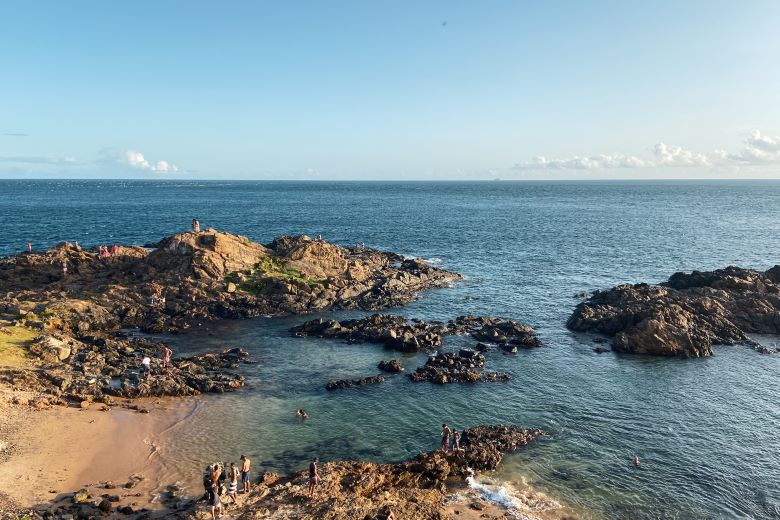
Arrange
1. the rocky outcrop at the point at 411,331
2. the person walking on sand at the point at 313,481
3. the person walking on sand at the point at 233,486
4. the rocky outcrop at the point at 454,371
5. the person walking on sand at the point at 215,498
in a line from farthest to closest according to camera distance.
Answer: the rocky outcrop at the point at 411,331 → the rocky outcrop at the point at 454,371 → the person walking on sand at the point at 313,481 → the person walking on sand at the point at 233,486 → the person walking on sand at the point at 215,498

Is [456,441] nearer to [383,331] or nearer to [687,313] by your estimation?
[383,331]

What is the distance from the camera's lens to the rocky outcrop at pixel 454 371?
40.1 metres

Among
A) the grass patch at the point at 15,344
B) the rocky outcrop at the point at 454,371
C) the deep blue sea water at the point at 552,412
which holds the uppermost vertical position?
the grass patch at the point at 15,344

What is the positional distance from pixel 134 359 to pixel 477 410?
2690cm

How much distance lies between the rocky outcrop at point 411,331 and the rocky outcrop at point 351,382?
7.24 m

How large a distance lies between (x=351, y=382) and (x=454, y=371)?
26.8 feet

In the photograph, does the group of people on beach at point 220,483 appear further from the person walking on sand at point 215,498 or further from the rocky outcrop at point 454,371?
the rocky outcrop at point 454,371

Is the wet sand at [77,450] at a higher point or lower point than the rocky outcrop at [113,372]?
lower

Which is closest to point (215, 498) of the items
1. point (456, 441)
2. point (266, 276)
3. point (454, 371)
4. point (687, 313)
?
point (456, 441)

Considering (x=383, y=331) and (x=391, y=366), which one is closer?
(x=391, y=366)

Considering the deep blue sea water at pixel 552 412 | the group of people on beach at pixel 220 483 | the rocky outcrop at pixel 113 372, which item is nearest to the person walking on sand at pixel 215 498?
the group of people on beach at pixel 220 483

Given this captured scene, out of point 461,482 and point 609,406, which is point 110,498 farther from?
point 609,406

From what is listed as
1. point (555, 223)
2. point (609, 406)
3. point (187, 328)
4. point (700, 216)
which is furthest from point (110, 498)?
point (700, 216)

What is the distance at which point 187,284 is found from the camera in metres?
56.7
